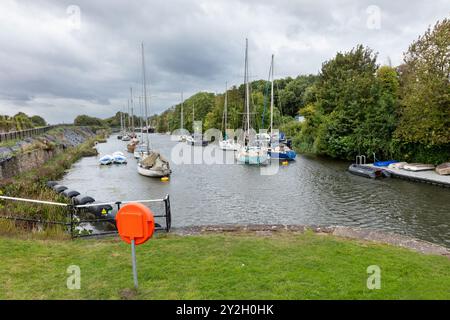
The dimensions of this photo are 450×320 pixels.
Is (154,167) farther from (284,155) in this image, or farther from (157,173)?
(284,155)

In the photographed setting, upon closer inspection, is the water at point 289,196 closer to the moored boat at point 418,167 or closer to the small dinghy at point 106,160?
the moored boat at point 418,167

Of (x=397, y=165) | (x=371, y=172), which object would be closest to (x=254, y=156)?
(x=371, y=172)

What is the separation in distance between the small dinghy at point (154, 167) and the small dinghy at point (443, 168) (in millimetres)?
20568

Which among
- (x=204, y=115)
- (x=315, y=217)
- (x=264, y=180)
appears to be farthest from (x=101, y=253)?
(x=204, y=115)

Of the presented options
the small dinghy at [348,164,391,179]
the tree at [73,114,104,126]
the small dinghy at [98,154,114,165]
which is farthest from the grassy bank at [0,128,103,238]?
the tree at [73,114,104,126]

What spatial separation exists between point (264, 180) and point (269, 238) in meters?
15.6

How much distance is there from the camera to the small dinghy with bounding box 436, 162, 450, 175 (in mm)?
21734

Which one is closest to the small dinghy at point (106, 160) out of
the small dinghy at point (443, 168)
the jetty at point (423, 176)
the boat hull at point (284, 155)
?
the boat hull at point (284, 155)

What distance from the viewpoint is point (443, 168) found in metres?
22.1

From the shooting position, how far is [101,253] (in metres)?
6.99

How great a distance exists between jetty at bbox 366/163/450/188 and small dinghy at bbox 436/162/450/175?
32 centimetres

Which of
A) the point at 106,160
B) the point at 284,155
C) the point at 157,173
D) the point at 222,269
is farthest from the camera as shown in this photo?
the point at 106,160

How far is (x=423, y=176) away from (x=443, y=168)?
73.9 inches

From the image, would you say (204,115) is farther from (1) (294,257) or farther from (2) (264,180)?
(1) (294,257)
